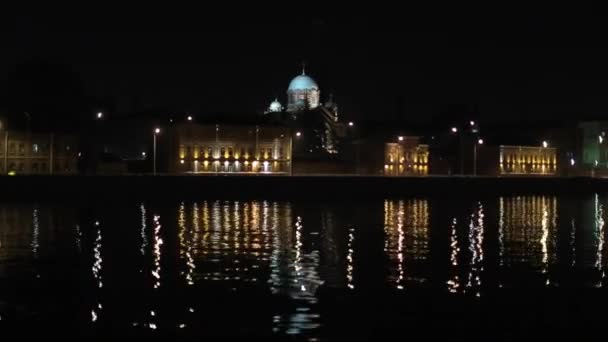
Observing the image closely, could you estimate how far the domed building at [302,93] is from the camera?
148250mm

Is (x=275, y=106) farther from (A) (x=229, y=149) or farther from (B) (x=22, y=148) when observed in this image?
(B) (x=22, y=148)

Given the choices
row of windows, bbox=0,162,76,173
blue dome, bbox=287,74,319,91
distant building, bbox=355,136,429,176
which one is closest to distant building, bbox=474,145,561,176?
distant building, bbox=355,136,429,176

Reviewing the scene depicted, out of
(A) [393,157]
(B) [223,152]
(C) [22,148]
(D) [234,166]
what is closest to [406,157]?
(A) [393,157]

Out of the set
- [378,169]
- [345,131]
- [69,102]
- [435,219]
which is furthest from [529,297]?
[345,131]

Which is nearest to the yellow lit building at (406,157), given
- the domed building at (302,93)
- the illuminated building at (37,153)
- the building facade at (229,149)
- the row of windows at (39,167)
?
the building facade at (229,149)

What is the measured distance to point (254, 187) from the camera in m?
75.0

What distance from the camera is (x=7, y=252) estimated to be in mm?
31188

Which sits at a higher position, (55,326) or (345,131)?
(345,131)

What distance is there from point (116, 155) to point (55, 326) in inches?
3617

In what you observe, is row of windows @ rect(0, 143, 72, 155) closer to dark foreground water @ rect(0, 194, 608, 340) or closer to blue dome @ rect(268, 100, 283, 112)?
dark foreground water @ rect(0, 194, 608, 340)

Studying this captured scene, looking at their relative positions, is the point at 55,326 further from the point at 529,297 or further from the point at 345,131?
the point at 345,131

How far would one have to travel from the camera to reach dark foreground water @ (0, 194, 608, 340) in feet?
62.8

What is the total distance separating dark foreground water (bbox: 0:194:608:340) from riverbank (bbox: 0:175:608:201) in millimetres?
16884

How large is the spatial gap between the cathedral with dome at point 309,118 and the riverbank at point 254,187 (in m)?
38.3
